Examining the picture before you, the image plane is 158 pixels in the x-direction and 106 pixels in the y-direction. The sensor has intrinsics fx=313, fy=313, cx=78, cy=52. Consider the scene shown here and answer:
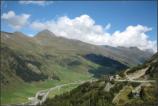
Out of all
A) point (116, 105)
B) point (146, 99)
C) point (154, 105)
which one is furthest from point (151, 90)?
point (154, 105)

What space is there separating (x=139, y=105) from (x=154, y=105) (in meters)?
18.3

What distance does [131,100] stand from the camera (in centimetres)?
19850

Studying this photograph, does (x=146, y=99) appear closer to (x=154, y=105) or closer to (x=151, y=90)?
(x=151, y=90)

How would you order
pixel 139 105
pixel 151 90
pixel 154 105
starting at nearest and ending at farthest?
pixel 154 105 → pixel 139 105 → pixel 151 90

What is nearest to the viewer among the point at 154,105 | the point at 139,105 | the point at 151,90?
the point at 154,105

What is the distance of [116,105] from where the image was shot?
652 feet

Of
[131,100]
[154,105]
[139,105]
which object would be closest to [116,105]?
[131,100]

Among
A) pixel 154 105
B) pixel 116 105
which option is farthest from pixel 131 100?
pixel 154 105

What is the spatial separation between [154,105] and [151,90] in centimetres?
3642

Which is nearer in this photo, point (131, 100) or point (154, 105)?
point (154, 105)

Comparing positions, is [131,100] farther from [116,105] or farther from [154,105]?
[154,105]

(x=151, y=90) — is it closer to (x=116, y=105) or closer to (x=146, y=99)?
(x=146, y=99)

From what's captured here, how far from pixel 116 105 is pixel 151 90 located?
78.9 ft

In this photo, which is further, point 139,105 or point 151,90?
point 151,90
